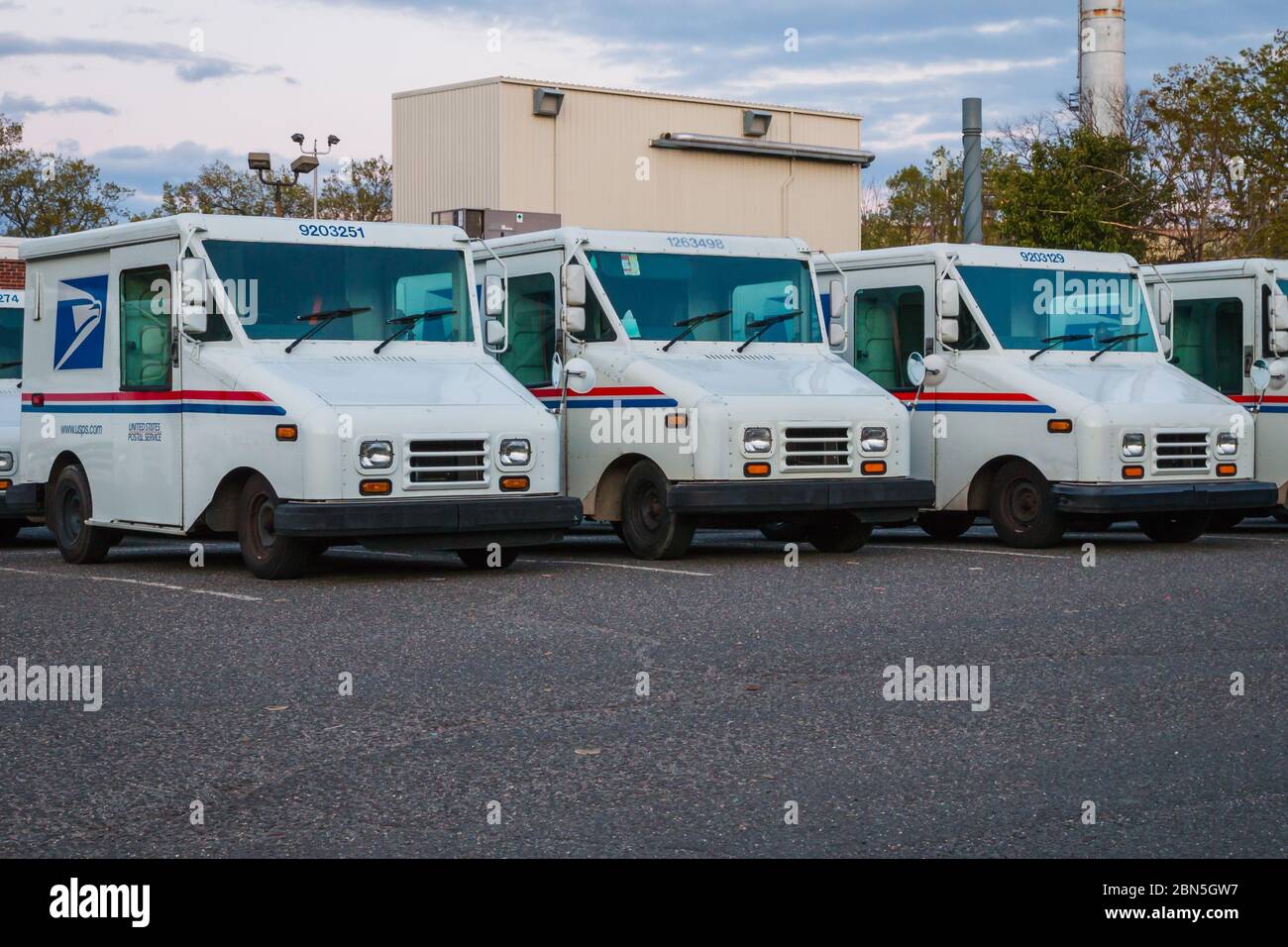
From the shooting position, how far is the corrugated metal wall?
45406 mm

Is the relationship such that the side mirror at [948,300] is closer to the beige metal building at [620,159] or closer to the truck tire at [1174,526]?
the truck tire at [1174,526]

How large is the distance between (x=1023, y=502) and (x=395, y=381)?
18.8 ft

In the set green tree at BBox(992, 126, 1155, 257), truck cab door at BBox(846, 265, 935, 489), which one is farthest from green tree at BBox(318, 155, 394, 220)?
truck cab door at BBox(846, 265, 935, 489)

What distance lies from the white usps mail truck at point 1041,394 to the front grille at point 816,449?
6.18 ft

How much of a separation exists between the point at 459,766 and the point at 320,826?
0.98m

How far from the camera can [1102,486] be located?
50.9 feet

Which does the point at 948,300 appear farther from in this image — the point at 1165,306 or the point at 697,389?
the point at 697,389

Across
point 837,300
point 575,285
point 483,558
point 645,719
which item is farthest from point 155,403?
point 645,719

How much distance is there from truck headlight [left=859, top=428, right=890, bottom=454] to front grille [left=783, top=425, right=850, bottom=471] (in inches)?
5.3

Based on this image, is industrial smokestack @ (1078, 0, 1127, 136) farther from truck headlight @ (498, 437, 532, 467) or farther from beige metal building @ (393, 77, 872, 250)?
truck headlight @ (498, 437, 532, 467)

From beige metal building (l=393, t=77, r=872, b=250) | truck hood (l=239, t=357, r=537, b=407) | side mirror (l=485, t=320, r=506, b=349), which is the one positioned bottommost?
truck hood (l=239, t=357, r=537, b=407)

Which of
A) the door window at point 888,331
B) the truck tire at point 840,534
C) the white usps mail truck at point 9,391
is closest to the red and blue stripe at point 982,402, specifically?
the door window at point 888,331

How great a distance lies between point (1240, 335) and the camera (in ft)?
60.2
